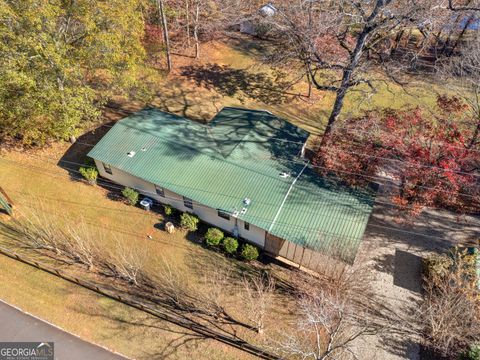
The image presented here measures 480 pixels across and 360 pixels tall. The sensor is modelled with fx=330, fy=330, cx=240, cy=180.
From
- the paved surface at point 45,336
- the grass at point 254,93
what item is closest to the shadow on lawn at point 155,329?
the paved surface at point 45,336

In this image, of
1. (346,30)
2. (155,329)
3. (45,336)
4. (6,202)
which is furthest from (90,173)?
(346,30)

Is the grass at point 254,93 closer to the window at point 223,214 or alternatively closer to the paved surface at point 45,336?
the window at point 223,214

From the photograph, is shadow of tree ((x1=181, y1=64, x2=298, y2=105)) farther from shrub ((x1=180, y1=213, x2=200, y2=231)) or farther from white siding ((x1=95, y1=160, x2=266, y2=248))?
shrub ((x1=180, y1=213, x2=200, y2=231))

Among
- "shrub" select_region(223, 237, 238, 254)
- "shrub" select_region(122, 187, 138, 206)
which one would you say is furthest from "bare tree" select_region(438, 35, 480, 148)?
"shrub" select_region(122, 187, 138, 206)

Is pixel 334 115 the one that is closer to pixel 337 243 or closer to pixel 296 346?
pixel 337 243

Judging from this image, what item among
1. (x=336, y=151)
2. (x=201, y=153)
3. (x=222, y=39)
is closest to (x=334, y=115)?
(x=336, y=151)

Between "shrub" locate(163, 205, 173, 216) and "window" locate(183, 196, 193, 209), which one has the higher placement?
Answer: "window" locate(183, 196, 193, 209)
